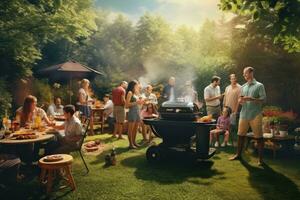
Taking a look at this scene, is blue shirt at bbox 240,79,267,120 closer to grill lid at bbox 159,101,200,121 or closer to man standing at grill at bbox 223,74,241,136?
grill lid at bbox 159,101,200,121

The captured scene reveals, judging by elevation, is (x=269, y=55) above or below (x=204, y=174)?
above

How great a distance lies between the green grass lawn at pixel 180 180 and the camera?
204 inches

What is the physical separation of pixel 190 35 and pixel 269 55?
49.9 meters

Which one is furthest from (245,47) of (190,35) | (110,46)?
(190,35)

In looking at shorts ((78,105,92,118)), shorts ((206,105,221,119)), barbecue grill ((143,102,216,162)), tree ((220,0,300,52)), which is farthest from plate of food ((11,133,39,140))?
shorts ((206,105,221,119))

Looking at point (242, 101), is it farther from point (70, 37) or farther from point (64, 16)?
point (70, 37)

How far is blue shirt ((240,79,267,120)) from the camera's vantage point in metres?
6.95

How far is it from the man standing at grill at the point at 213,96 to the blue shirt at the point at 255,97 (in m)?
2.35

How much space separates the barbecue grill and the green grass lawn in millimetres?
256

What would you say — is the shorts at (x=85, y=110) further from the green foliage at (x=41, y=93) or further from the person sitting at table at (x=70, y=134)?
the green foliage at (x=41, y=93)

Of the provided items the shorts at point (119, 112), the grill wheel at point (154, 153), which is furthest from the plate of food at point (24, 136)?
the shorts at point (119, 112)

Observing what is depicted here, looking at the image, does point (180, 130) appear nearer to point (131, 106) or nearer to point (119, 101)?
point (131, 106)

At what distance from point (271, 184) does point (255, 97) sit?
208 centimetres

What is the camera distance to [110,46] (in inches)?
1698
